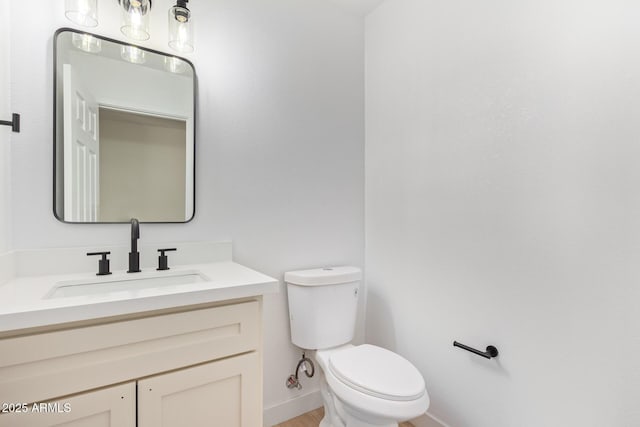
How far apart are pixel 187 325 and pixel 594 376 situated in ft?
4.44

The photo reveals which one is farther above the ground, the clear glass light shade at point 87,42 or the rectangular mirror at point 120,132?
the clear glass light shade at point 87,42

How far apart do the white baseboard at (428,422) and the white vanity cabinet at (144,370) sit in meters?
0.96

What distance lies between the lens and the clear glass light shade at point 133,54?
4.32 feet

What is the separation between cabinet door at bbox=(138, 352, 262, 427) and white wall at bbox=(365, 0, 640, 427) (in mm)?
973

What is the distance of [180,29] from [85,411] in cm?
144

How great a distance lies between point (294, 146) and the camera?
176cm

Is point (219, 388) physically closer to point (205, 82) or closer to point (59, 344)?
point (59, 344)

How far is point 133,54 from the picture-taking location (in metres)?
1.33

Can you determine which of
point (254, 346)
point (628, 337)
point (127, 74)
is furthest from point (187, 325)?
point (628, 337)

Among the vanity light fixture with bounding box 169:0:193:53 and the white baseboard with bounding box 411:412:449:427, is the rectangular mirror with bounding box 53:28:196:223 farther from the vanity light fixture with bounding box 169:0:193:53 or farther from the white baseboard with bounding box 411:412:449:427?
the white baseboard with bounding box 411:412:449:427

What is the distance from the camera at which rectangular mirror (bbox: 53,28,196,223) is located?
1225 millimetres

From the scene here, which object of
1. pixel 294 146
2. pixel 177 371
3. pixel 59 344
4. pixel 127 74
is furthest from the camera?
pixel 294 146

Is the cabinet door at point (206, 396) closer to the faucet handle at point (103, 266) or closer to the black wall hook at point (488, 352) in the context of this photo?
the faucet handle at point (103, 266)

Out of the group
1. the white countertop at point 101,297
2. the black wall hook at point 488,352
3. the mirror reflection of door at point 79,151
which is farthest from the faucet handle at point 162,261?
the black wall hook at point 488,352
